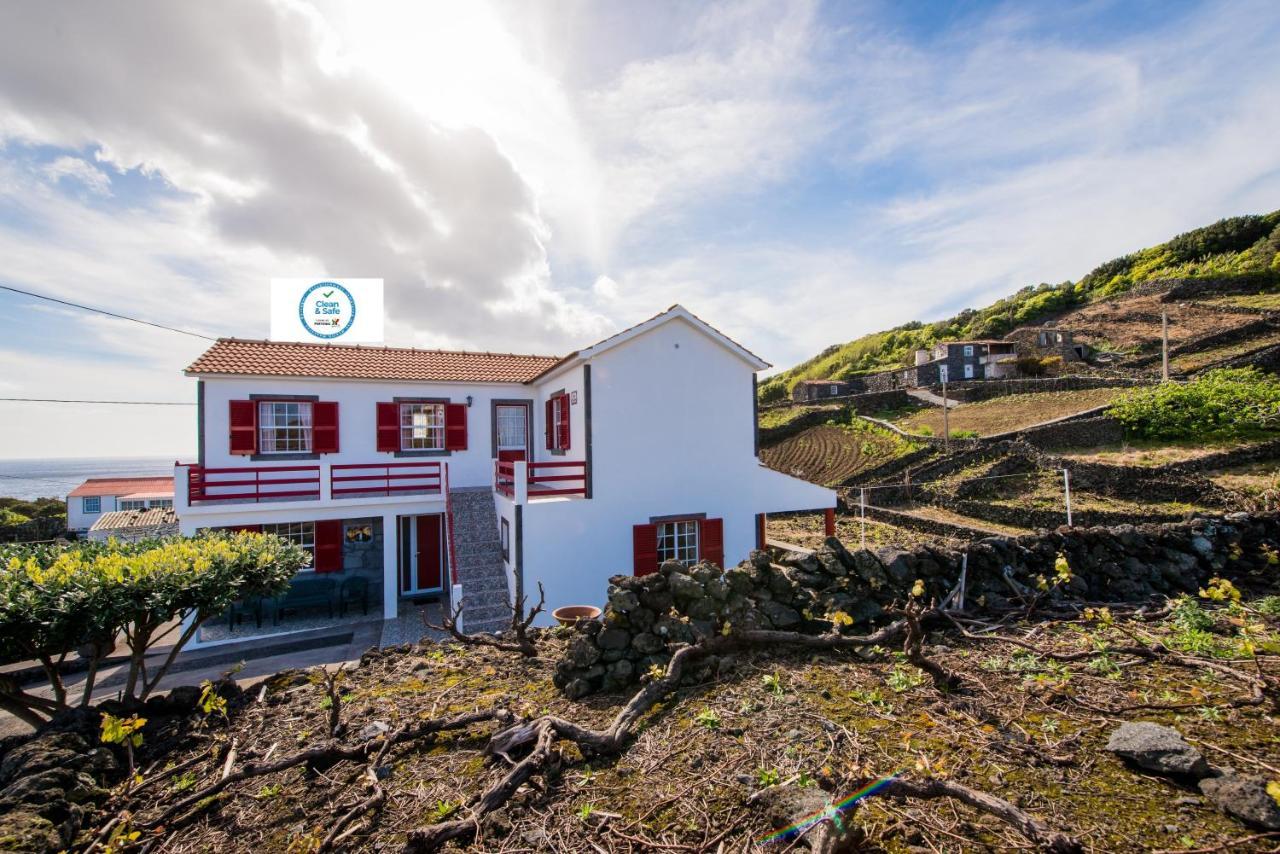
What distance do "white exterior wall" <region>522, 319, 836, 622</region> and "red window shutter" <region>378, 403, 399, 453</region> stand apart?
5.44 m

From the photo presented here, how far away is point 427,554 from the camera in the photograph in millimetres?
15164

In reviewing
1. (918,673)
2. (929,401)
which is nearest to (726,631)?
(918,673)

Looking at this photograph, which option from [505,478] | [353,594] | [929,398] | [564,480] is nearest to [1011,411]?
[929,398]

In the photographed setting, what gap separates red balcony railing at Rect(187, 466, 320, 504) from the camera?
11953 millimetres

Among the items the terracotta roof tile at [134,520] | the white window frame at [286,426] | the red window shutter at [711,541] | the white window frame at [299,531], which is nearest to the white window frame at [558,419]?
the red window shutter at [711,541]

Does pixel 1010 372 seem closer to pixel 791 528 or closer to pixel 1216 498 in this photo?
pixel 1216 498

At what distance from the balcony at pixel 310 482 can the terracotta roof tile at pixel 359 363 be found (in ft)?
8.11

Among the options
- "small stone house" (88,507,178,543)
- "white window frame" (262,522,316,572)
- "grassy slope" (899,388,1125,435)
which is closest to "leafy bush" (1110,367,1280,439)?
"grassy slope" (899,388,1125,435)

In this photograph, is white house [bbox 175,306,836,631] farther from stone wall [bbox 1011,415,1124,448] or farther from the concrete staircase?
stone wall [bbox 1011,415,1124,448]

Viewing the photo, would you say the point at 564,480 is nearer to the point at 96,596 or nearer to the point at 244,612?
the point at 96,596

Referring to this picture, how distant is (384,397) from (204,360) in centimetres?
419

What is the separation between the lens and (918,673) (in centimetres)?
426

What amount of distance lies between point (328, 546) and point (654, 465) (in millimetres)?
8952

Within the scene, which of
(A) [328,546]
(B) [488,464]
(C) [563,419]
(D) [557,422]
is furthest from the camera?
(B) [488,464]
